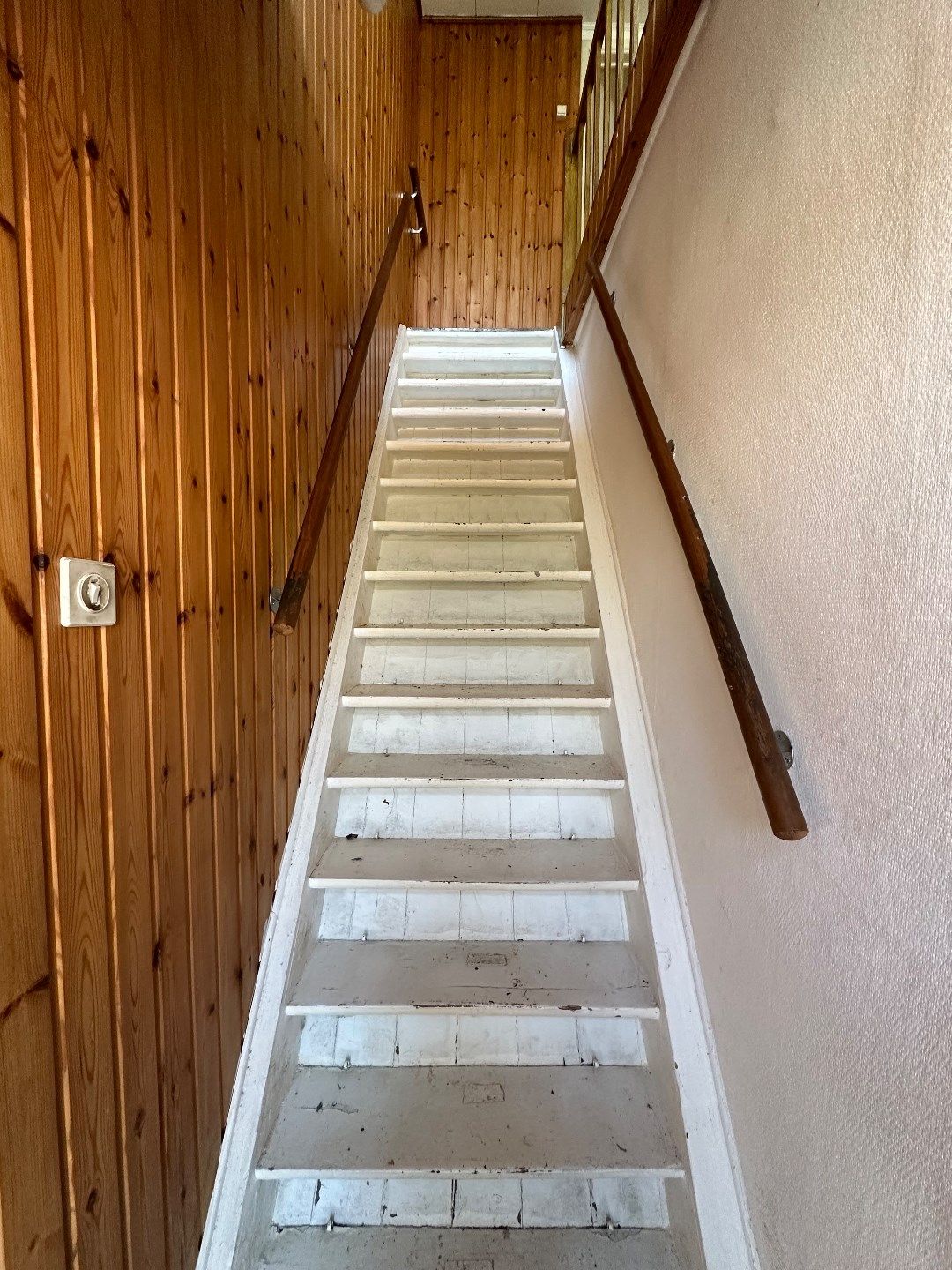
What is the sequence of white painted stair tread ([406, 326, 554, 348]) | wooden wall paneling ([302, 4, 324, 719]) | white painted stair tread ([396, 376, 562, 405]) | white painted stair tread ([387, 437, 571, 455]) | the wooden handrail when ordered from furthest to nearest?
white painted stair tread ([406, 326, 554, 348]) → white painted stair tread ([396, 376, 562, 405]) → white painted stair tread ([387, 437, 571, 455]) → wooden wall paneling ([302, 4, 324, 719]) → the wooden handrail

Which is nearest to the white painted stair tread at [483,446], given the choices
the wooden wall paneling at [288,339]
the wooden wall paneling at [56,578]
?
the wooden wall paneling at [288,339]

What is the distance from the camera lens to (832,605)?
83 cm

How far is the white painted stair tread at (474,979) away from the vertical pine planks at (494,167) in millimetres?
4114

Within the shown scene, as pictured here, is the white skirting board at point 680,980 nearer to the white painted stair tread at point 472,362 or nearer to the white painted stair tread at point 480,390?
the white painted stair tread at point 480,390

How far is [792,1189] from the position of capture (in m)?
0.89

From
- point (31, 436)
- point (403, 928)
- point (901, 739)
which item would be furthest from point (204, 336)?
Result: point (403, 928)

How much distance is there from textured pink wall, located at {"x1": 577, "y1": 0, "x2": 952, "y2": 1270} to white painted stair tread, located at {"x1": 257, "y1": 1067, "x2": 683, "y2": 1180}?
230 millimetres

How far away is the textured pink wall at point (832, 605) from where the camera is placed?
66 centimetres

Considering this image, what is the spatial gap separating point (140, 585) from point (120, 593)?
0.05 m

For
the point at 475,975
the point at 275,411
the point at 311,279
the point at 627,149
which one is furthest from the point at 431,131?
the point at 475,975

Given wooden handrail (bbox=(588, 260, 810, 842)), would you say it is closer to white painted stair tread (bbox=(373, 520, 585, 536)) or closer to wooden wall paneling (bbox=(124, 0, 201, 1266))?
white painted stair tread (bbox=(373, 520, 585, 536))

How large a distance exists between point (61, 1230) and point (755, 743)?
1.05 metres

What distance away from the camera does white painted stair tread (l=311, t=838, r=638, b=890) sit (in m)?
1.42

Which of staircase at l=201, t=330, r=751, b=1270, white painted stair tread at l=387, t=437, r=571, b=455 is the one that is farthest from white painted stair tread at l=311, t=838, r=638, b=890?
white painted stair tread at l=387, t=437, r=571, b=455
